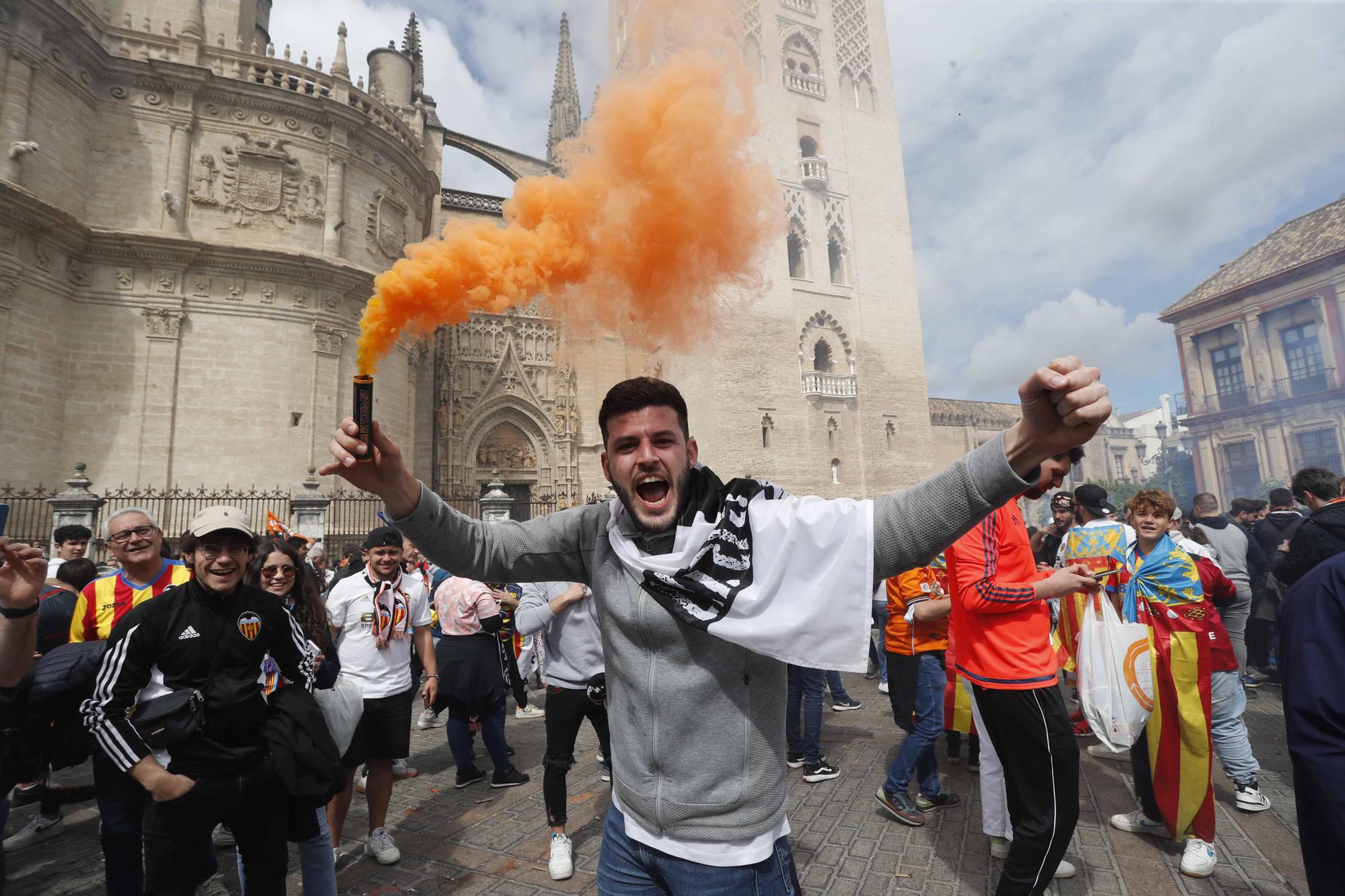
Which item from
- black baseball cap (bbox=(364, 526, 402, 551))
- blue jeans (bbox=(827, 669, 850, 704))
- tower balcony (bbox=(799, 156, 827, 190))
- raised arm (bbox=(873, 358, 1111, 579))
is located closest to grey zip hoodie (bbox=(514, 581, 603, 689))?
black baseball cap (bbox=(364, 526, 402, 551))

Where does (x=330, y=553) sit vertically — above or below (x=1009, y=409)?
below

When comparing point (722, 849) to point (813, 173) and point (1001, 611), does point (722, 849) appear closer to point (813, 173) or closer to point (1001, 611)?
point (1001, 611)

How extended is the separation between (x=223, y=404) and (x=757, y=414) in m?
16.8

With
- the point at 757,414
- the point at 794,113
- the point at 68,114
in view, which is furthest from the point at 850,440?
the point at 68,114

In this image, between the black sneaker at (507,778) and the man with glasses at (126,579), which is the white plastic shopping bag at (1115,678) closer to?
the black sneaker at (507,778)

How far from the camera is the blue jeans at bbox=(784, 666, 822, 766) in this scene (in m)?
4.99

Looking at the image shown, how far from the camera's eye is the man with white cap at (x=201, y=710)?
2.47 m

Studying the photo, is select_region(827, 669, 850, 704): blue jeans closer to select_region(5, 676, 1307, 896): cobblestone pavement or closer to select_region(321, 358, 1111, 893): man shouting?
select_region(5, 676, 1307, 896): cobblestone pavement

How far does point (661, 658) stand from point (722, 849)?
0.48m

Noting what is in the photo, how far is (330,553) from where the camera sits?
15.1 meters

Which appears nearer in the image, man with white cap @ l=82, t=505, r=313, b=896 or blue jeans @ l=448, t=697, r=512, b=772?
man with white cap @ l=82, t=505, r=313, b=896

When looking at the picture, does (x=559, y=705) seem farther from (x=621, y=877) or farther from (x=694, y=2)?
(x=694, y=2)

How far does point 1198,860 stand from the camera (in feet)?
11.1

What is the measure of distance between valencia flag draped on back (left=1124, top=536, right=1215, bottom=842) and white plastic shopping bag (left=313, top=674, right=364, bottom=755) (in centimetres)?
447
